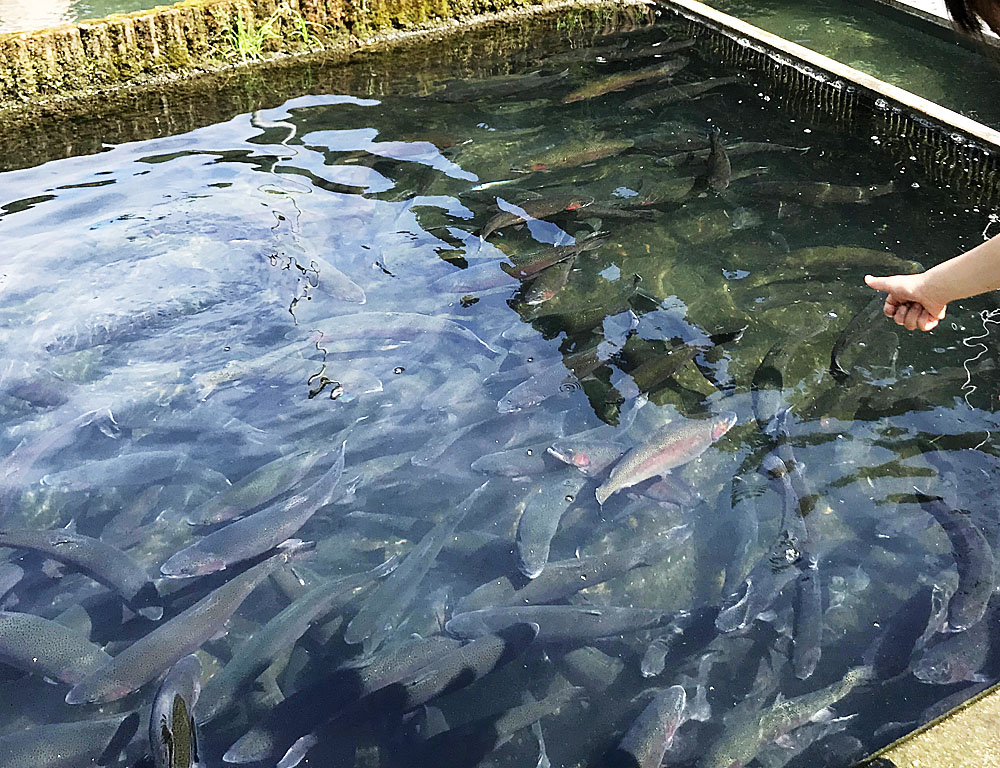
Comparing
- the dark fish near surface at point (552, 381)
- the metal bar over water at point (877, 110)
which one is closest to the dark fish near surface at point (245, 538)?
the dark fish near surface at point (552, 381)

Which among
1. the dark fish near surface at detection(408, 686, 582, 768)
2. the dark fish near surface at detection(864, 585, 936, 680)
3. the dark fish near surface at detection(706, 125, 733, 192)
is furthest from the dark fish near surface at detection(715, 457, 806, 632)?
the dark fish near surface at detection(706, 125, 733, 192)

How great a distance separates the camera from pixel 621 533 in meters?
3.36

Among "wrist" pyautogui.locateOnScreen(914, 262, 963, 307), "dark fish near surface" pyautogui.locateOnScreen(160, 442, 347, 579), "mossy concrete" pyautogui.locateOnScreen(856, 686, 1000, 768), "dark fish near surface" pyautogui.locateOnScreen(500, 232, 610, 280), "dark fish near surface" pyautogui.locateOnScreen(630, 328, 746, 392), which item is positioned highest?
"wrist" pyautogui.locateOnScreen(914, 262, 963, 307)

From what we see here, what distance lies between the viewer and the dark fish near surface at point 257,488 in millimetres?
3496

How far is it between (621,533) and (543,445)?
0.56 m

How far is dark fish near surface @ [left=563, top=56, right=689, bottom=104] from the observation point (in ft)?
23.8

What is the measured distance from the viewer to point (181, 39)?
25.6ft

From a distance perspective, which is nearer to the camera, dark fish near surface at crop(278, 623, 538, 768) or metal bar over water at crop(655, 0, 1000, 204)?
dark fish near surface at crop(278, 623, 538, 768)

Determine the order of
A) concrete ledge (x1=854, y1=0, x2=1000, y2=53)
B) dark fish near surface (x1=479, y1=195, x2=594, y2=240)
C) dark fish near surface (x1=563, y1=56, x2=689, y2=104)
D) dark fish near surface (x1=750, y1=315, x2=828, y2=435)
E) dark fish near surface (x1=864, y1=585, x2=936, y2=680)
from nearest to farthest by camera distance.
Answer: dark fish near surface (x1=864, y1=585, x2=936, y2=680), dark fish near surface (x1=750, y1=315, x2=828, y2=435), dark fish near surface (x1=479, y1=195, x2=594, y2=240), dark fish near surface (x1=563, y1=56, x2=689, y2=104), concrete ledge (x1=854, y1=0, x2=1000, y2=53)

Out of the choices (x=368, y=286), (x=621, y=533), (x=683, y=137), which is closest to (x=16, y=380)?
(x=368, y=286)

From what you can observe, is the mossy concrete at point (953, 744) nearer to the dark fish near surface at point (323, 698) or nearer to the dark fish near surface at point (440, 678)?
the dark fish near surface at point (440, 678)

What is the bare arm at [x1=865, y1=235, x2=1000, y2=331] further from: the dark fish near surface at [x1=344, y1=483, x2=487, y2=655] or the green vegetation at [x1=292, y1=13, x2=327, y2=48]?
the green vegetation at [x1=292, y1=13, x2=327, y2=48]

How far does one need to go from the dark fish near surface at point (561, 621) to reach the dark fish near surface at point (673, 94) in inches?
195

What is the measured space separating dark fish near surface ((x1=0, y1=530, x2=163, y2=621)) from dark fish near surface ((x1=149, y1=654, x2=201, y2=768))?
1.12 feet
